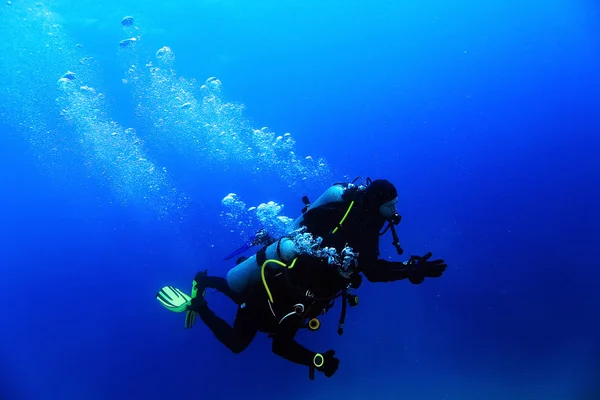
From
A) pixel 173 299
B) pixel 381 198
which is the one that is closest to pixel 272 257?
pixel 381 198

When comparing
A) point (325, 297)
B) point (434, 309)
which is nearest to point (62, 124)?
point (434, 309)

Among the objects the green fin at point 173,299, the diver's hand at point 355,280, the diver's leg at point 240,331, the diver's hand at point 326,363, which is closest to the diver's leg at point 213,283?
the green fin at point 173,299

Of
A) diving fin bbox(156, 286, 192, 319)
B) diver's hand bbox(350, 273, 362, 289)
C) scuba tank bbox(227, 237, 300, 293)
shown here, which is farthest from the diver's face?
diving fin bbox(156, 286, 192, 319)

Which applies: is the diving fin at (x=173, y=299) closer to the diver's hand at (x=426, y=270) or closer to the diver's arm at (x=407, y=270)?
the diver's arm at (x=407, y=270)

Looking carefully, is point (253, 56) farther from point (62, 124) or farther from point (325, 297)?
point (325, 297)

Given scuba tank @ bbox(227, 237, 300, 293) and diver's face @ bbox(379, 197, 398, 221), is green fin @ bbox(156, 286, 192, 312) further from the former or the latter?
diver's face @ bbox(379, 197, 398, 221)

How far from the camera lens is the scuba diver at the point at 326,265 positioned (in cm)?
359

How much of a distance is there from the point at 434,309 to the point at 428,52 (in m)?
25.5

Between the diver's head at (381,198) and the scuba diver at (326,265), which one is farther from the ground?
the diver's head at (381,198)

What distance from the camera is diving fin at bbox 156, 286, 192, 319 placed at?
192 inches

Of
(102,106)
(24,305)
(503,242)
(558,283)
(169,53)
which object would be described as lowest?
(24,305)

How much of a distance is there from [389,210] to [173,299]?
119 inches

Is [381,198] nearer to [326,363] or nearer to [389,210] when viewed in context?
[389,210]

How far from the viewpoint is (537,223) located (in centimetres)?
2241
